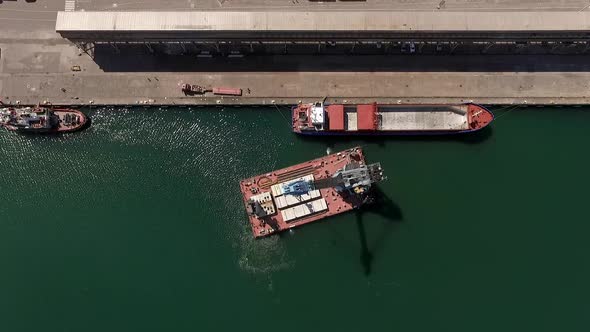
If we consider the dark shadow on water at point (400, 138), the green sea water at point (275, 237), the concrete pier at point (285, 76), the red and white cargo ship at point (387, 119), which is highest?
the concrete pier at point (285, 76)

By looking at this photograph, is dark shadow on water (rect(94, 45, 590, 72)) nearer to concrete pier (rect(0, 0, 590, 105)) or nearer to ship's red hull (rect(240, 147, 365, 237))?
concrete pier (rect(0, 0, 590, 105))

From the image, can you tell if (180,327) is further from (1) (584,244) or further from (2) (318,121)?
(1) (584,244)

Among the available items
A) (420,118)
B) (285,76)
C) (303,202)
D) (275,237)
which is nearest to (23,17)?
(285,76)

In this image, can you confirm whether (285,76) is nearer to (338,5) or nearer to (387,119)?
(338,5)

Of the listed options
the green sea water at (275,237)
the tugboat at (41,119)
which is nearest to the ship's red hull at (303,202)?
the green sea water at (275,237)

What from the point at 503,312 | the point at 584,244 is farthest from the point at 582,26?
the point at 503,312

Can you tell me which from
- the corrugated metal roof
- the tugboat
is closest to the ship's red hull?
the corrugated metal roof

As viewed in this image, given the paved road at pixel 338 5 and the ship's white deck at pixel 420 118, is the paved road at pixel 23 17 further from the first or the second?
the ship's white deck at pixel 420 118

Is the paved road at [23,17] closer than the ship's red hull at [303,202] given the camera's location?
No
